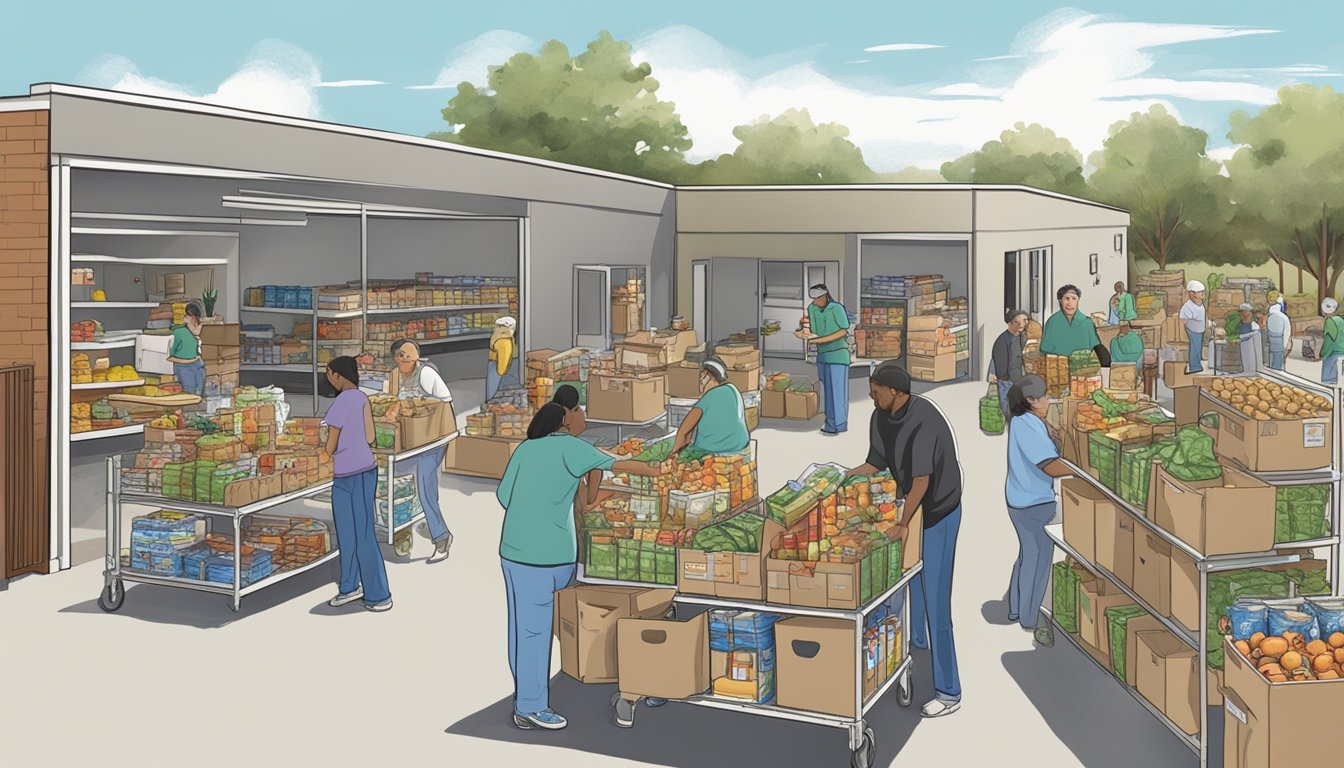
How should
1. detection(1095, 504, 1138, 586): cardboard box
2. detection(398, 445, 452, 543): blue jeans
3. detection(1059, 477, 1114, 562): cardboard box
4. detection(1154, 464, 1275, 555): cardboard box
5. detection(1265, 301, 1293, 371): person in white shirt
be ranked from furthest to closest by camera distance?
detection(1265, 301, 1293, 371): person in white shirt → detection(398, 445, 452, 543): blue jeans → detection(1059, 477, 1114, 562): cardboard box → detection(1095, 504, 1138, 586): cardboard box → detection(1154, 464, 1275, 555): cardboard box

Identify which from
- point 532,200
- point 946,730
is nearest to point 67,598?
point 946,730

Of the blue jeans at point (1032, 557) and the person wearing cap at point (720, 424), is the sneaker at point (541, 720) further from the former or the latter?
the person wearing cap at point (720, 424)

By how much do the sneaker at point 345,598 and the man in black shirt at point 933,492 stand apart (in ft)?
13.9

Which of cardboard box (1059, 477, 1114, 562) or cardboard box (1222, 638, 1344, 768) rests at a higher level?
cardboard box (1059, 477, 1114, 562)

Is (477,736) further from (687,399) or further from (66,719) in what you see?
(687,399)

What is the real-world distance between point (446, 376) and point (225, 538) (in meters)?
13.5

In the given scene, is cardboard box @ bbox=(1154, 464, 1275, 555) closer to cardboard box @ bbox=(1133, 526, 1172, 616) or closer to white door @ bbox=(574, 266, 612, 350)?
cardboard box @ bbox=(1133, 526, 1172, 616)

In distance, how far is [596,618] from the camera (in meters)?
6.60

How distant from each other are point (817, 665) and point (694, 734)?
0.91 m

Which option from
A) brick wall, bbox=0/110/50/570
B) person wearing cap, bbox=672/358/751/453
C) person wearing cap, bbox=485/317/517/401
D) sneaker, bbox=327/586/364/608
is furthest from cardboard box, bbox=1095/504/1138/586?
person wearing cap, bbox=485/317/517/401

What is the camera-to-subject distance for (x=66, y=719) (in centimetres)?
684

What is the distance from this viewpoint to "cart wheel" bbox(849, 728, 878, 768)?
604 centimetres

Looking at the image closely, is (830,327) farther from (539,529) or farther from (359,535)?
(539,529)

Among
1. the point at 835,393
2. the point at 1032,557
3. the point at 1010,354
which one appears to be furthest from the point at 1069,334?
the point at 1032,557
